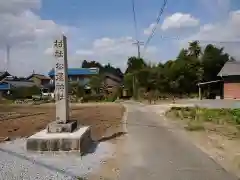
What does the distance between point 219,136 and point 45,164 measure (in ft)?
24.3

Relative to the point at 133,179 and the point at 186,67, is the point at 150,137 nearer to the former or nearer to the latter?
the point at 133,179

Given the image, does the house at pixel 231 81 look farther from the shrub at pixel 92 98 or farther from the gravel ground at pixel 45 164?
the gravel ground at pixel 45 164

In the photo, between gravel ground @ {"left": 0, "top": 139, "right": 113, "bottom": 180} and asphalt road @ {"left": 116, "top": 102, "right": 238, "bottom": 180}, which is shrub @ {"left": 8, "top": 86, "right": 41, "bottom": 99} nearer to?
asphalt road @ {"left": 116, "top": 102, "right": 238, "bottom": 180}

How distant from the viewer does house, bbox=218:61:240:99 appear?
4388 cm

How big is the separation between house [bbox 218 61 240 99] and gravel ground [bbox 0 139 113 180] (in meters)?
36.3

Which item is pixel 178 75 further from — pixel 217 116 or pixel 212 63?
pixel 217 116

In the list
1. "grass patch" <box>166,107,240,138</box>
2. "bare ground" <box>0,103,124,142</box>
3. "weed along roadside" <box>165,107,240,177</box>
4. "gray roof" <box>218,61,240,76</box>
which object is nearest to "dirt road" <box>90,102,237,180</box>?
"weed along roadside" <box>165,107,240,177</box>

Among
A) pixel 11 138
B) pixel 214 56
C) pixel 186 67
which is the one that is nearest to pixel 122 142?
pixel 11 138

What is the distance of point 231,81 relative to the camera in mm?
45188

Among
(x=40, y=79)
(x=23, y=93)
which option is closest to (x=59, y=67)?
(x=23, y=93)

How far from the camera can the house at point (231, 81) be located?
43875mm

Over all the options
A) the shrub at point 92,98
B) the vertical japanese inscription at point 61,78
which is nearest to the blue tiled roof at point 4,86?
the shrub at point 92,98

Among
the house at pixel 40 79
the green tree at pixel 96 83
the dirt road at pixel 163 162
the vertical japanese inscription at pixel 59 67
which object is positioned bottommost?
the dirt road at pixel 163 162

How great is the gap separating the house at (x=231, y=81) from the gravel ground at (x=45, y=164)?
36.3m
